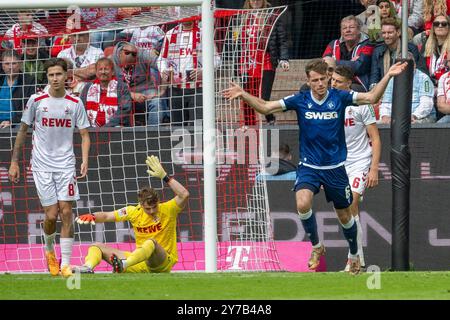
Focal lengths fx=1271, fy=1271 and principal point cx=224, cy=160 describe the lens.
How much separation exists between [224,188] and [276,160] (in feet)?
2.39

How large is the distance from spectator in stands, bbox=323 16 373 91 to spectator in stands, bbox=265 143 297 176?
4.52ft

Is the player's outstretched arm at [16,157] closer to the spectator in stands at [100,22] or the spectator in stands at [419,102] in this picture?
the spectator in stands at [100,22]

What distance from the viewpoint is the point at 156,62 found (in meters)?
15.2

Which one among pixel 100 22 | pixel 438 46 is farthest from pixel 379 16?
pixel 100 22

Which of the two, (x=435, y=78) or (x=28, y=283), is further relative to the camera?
(x=435, y=78)

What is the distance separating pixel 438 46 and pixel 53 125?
5400 millimetres

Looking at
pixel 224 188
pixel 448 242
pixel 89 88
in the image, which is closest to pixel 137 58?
pixel 89 88

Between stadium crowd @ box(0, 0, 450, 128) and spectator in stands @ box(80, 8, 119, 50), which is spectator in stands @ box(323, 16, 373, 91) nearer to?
stadium crowd @ box(0, 0, 450, 128)

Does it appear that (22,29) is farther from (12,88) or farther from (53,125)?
(53,125)

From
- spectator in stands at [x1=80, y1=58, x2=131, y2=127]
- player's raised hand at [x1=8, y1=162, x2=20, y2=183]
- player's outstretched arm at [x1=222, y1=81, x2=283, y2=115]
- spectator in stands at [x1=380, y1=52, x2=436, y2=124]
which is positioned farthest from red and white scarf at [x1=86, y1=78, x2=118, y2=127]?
player's outstretched arm at [x1=222, y1=81, x2=283, y2=115]

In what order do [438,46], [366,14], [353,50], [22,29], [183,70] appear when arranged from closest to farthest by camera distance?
[183,70]
[22,29]
[438,46]
[353,50]
[366,14]

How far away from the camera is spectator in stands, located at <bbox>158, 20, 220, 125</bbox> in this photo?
1482 centimetres

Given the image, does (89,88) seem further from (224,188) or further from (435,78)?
(435,78)

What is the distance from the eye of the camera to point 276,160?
50.7 feet
